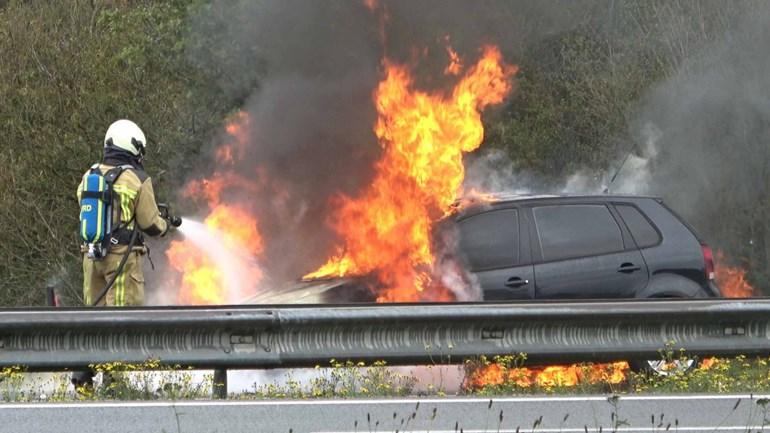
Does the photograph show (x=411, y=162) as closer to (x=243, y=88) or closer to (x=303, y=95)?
(x=303, y=95)

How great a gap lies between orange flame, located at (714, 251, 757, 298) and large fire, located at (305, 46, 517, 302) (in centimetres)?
351

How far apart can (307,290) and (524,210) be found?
171 centimetres

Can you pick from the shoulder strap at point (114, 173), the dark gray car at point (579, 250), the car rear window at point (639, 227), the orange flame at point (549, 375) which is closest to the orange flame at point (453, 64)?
the dark gray car at point (579, 250)

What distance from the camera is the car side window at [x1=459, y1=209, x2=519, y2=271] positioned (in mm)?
10195

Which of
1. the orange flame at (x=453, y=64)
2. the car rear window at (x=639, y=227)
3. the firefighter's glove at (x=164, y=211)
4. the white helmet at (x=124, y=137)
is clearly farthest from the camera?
the orange flame at (x=453, y=64)

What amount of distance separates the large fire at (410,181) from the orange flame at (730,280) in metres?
3.51

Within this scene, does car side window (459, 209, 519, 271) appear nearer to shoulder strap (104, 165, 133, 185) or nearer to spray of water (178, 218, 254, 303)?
spray of water (178, 218, 254, 303)

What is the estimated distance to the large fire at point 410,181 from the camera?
1041 cm

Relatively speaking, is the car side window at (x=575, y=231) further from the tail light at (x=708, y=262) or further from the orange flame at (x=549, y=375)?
the orange flame at (x=549, y=375)

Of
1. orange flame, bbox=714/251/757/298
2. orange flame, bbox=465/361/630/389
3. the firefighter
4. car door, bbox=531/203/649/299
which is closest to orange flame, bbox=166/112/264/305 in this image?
the firefighter

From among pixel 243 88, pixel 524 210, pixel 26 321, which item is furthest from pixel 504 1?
pixel 26 321

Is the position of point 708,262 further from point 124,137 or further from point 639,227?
point 124,137

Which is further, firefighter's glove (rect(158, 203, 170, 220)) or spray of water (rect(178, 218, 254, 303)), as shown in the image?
spray of water (rect(178, 218, 254, 303))

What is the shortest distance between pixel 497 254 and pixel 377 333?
81.8 inches
